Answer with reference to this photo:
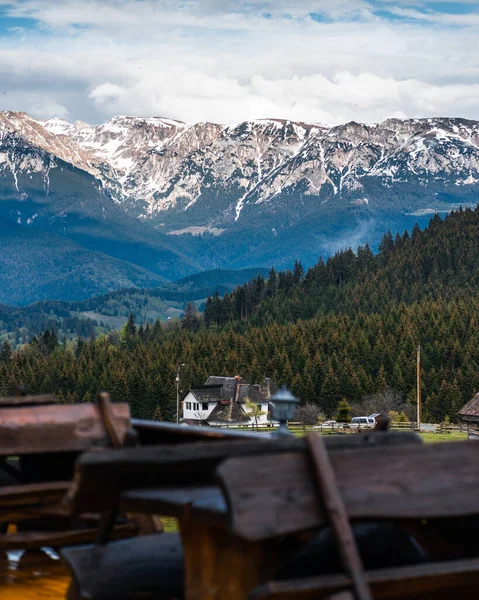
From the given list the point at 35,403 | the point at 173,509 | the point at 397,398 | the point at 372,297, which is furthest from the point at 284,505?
the point at 372,297

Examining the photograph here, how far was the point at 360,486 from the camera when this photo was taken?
5320mm

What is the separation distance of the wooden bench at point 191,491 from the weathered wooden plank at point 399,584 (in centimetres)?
43

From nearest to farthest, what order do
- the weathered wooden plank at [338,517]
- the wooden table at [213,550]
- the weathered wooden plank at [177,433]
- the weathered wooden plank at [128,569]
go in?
the weathered wooden plank at [338,517], the wooden table at [213,550], the weathered wooden plank at [128,569], the weathered wooden plank at [177,433]

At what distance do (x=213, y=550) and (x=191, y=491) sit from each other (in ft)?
2.09

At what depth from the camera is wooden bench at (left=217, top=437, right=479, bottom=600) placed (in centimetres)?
503

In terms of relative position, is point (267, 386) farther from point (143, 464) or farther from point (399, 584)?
point (399, 584)

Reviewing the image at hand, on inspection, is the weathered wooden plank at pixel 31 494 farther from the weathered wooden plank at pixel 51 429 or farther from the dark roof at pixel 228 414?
the dark roof at pixel 228 414

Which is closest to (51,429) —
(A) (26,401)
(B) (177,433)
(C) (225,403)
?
(A) (26,401)

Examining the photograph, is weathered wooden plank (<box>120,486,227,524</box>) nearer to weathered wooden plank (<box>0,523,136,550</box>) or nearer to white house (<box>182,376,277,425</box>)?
weathered wooden plank (<box>0,523,136,550</box>)

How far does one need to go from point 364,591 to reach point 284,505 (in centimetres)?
57

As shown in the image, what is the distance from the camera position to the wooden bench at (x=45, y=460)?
333 inches

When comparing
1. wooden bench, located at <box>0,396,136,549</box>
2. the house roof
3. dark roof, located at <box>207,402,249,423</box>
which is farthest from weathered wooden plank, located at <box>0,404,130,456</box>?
the house roof

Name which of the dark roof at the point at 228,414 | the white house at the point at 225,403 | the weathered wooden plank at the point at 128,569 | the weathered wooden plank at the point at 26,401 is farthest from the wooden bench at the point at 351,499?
the white house at the point at 225,403

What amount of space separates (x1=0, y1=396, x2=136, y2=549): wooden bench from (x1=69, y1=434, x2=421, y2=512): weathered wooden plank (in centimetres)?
138
